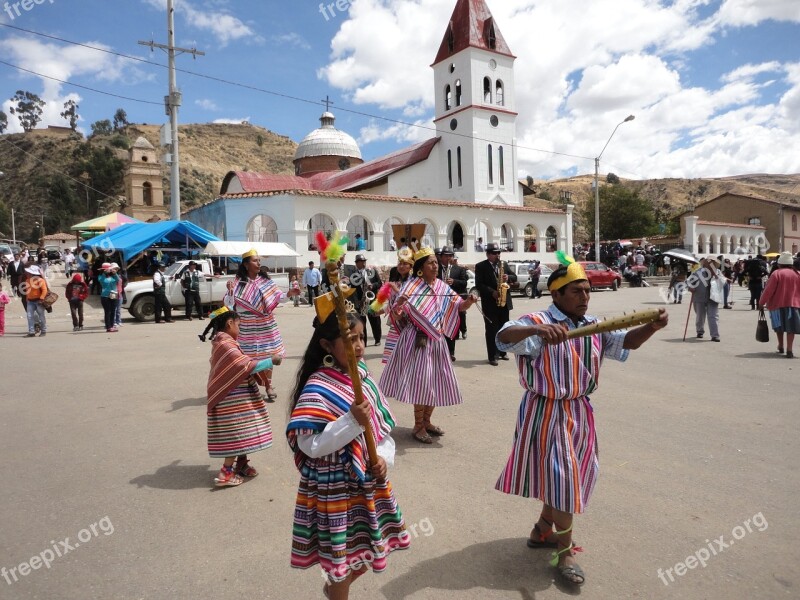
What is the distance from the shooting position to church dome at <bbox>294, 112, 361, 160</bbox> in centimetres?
4497

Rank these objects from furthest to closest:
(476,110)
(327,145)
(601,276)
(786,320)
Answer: (327,145) < (476,110) < (601,276) < (786,320)

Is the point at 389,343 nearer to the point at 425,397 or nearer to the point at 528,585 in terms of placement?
the point at 425,397

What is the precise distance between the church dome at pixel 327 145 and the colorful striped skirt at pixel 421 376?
4208 centimetres

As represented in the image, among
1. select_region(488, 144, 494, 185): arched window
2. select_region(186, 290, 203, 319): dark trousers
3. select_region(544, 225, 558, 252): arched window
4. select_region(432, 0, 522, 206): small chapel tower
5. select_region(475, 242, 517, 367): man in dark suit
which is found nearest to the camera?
select_region(475, 242, 517, 367): man in dark suit

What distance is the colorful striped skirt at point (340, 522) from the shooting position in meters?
2.19

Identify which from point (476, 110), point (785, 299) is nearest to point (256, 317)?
point (785, 299)

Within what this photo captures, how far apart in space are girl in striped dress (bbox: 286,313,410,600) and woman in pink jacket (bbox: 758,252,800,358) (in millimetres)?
8806

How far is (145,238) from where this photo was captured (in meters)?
18.8

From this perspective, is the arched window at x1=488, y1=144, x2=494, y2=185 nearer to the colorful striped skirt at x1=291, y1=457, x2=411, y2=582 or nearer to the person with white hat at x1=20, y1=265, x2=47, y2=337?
the person with white hat at x1=20, y1=265, x2=47, y2=337

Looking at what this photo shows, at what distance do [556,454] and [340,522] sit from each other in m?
1.21

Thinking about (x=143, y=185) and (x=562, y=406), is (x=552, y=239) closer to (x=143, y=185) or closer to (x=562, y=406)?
(x=562, y=406)

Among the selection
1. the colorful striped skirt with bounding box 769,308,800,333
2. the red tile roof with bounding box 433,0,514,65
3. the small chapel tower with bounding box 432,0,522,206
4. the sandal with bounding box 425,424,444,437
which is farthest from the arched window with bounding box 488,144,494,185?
the sandal with bounding box 425,424,444,437

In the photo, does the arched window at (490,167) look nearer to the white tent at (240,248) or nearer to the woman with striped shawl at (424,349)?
the white tent at (240,248)

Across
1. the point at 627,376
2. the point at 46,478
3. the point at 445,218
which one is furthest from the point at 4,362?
the point at 445,218
